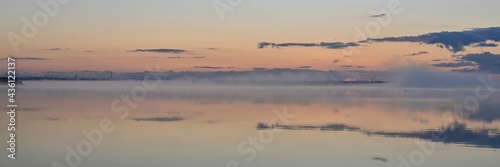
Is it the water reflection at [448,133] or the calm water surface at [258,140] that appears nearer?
the calm water surface at [258,140]

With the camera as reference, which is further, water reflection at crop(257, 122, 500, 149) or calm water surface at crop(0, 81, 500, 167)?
water reflection at crop(257, 122, 500, 149)

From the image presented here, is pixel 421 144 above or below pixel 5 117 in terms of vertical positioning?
below

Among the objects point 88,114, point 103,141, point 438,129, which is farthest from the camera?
point 88,114

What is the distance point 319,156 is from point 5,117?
11.4m

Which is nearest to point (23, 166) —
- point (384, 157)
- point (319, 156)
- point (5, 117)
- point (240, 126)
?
point (319, 156)

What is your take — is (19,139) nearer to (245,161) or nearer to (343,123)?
(245,161)

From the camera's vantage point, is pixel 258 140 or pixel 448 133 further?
pixel 448 133

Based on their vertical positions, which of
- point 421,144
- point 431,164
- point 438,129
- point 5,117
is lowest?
point 431,164

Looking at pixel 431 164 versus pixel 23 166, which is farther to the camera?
pixel 431 164

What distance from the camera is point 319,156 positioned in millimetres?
13656

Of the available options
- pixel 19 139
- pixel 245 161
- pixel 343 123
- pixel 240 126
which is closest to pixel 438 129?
pixel 343 123

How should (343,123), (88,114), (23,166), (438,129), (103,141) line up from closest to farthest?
(23,166) → (103,141) → (438,129) → (343,123) → (88,114)

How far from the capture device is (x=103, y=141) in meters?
15.4

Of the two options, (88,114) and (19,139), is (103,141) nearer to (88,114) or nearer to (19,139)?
(19,139)
